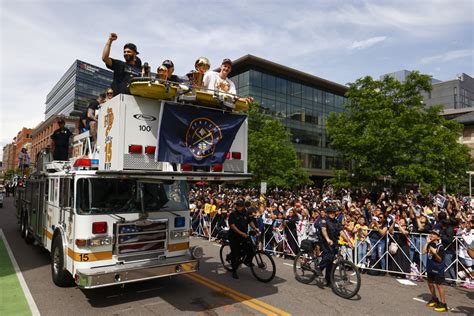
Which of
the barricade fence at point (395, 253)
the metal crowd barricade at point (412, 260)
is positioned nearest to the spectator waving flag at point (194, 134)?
the barricade fence at point (395, 253)

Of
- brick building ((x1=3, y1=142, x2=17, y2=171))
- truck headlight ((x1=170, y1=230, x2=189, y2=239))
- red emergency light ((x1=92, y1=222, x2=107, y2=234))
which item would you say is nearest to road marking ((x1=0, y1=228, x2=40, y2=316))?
red emergency light ((x1=92, y1=222, x2=107, y2=234))

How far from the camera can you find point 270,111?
5034cm

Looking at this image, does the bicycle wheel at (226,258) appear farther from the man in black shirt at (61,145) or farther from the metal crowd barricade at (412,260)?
the man in black shirt at (61,145)

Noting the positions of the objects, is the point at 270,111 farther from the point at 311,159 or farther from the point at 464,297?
the point at 464,297

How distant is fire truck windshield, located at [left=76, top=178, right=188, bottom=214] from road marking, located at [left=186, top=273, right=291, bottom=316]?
1.83 metres

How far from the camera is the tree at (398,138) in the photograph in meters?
20.7

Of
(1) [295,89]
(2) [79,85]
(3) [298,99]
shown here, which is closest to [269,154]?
(1) [295,89]

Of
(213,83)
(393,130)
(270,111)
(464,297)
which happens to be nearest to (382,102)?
(393,130)

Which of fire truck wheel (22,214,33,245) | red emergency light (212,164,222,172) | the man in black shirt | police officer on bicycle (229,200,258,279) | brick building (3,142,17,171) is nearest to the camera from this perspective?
red emergency light (212,164,222,172)

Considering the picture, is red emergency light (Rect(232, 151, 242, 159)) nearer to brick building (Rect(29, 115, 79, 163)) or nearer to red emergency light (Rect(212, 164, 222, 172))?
red emergency light (Rect(212, 164, 222, 172))

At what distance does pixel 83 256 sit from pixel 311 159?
176 ft

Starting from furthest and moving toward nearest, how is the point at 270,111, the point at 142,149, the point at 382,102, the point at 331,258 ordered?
the point at 270,111 → the point at 382,102 → the point at 331,258 → the point at 142,149

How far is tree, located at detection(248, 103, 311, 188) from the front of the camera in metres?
29.9

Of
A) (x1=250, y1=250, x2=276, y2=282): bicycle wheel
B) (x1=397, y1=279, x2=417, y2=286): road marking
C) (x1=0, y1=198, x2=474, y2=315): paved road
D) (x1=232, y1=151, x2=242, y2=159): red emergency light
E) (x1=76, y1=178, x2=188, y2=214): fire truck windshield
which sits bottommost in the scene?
(x1=397, y1=279, x2=417, y2=286): road marking
